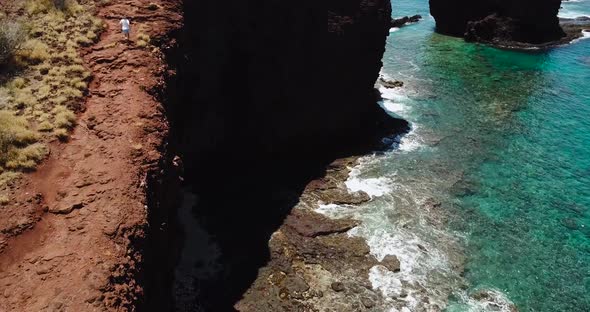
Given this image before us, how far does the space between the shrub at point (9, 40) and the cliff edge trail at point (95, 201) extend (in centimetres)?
344

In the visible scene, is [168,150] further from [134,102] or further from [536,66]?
[536,66]

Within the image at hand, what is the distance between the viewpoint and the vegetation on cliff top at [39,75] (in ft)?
64.4

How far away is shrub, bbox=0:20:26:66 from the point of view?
23.3 metres

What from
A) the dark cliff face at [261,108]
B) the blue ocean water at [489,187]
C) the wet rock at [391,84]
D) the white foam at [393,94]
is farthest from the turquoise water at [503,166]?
the dark cliff face at [261,108]

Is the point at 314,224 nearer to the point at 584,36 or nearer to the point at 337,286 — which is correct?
the point at 337,286

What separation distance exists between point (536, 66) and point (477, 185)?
39.5 metres

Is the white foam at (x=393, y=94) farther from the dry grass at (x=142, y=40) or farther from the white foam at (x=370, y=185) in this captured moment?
the dry grass at (x=142, y=40)

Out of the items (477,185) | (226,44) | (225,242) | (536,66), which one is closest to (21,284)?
(225,242)

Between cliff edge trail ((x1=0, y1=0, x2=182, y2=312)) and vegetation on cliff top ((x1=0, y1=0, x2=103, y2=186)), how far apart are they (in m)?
0.73

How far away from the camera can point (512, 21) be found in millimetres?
75500

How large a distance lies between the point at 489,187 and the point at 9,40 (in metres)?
35.6

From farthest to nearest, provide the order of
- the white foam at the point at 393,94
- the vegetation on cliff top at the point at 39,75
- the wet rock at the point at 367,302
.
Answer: the white foam at the point at 393,94, the wet rock at the point at 367,302, the vegetation on cliff top at the point at 39,75

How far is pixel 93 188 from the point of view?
18203 mm

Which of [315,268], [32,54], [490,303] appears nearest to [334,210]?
[315,268]
